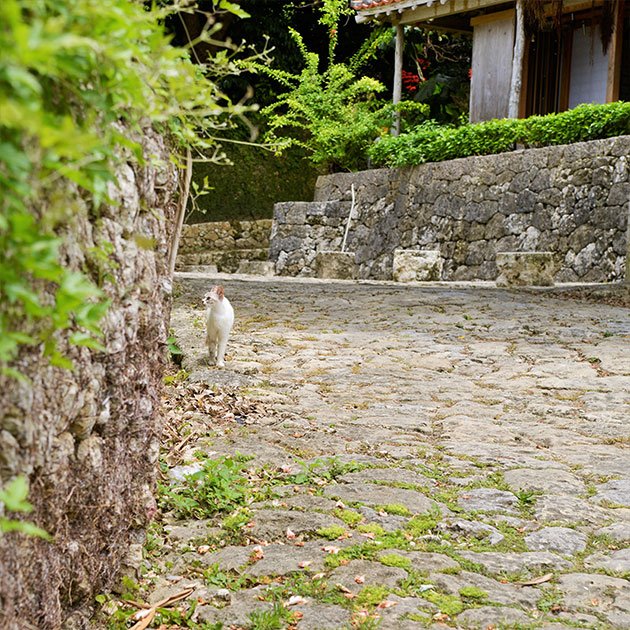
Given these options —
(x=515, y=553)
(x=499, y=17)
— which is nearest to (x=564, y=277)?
(x=499, y=17)

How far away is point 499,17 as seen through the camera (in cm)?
1514

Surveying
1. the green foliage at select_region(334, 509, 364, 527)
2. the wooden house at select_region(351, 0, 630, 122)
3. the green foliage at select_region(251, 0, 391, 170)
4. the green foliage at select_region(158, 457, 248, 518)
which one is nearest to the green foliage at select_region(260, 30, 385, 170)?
the green foliage at select_region(251, 0, 391, 170)

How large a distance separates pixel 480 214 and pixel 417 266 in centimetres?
175

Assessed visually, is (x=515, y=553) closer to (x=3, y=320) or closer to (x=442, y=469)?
(x=442, y=469)

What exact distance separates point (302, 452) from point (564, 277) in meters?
9.31

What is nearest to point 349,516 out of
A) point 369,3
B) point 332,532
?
point 332,532

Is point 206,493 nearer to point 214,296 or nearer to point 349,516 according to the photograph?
point 349,516

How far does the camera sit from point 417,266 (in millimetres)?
12734

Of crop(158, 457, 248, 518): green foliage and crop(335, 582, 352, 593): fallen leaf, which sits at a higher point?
crop(158, 457, 248, 518): green foliage

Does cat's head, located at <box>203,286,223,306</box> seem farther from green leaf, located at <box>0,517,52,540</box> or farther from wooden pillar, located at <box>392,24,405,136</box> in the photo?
wooden pillar, located at <box>392,24,405,136</box>

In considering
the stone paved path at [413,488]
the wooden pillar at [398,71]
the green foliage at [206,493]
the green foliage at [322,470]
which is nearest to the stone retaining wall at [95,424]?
the green foliage at [206,493]

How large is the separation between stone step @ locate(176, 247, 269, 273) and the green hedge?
460cm

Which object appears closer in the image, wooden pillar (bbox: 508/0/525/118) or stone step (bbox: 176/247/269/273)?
wooden pillar (bbox: 508/0/525/118)

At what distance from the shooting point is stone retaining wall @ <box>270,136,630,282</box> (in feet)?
38.3
